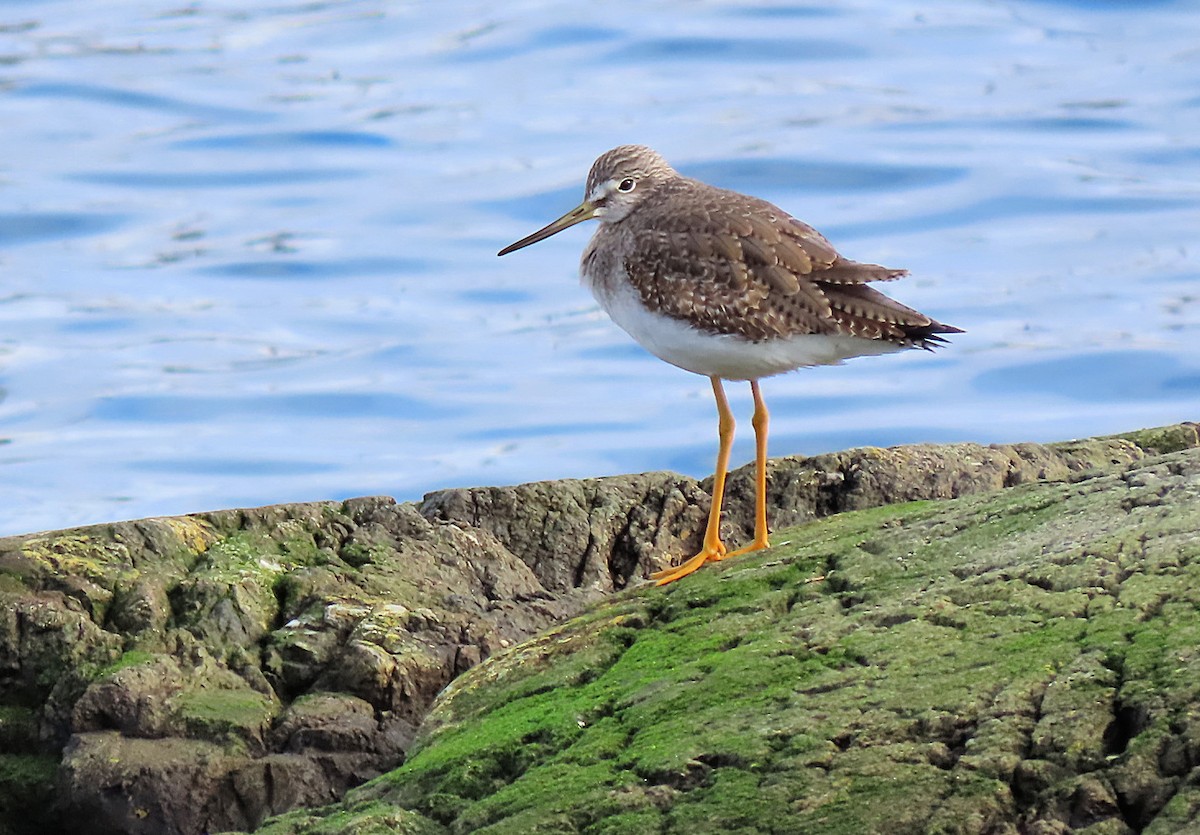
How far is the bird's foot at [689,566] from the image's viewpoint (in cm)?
605

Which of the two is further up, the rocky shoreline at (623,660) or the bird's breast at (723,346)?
the bird's breast at (723,346)

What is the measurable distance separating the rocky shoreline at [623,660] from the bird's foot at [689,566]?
4.8 inches

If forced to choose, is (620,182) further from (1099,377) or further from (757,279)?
(1099,377)

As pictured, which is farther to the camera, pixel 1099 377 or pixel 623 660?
pixel 1099 377

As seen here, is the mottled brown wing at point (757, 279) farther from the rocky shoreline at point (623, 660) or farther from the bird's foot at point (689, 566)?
the bird's foot at point (689, 566)

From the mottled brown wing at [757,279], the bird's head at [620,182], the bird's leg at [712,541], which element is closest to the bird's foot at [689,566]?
the bird's leg at [712,541]

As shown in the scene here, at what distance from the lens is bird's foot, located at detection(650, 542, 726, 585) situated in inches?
238

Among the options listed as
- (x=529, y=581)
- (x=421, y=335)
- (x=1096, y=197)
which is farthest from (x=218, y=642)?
(x=1096, y=197)

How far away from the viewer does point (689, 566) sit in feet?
20.3

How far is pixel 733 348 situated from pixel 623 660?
5.44 feet

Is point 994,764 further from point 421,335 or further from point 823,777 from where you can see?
point 421,335

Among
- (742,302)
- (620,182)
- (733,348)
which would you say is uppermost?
(620,182)

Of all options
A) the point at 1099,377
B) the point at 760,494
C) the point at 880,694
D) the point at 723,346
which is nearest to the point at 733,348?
the point at 723,346

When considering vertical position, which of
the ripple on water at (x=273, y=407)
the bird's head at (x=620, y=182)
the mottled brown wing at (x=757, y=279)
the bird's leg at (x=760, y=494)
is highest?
the bird's head at (x=620, y=182)
